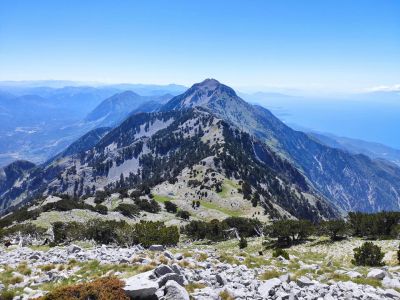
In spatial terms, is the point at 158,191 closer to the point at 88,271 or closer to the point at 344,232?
the point at 344,232

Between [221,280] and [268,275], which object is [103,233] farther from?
[221,280]

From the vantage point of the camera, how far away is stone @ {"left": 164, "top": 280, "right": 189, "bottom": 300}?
15555mm

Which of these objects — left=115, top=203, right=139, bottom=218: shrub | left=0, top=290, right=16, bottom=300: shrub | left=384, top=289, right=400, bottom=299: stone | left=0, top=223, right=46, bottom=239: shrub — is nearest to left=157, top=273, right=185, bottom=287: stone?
left=0, top=290, right=16, bottom=300: shrub

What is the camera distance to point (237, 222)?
9088 centimetres

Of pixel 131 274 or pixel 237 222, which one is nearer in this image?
pixel 131 274

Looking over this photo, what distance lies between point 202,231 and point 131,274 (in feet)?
182

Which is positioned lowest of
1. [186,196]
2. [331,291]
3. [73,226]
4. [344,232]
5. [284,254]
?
[186,196]

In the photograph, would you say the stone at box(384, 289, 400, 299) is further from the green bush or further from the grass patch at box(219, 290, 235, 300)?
the green bush

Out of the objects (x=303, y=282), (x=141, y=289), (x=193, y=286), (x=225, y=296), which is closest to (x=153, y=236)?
(x=193, y=286)

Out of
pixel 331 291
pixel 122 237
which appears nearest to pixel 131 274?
pixel 331 291

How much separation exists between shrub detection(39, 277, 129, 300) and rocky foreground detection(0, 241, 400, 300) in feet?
1.84

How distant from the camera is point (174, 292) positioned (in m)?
15.8

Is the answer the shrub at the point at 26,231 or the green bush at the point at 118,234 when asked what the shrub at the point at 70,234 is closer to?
the green bush at the point at 118,234

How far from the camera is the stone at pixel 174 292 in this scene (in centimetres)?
1555
